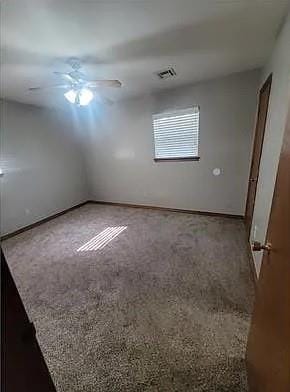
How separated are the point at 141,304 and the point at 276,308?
1280 millimetres

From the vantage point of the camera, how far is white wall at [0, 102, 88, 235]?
3.41 m

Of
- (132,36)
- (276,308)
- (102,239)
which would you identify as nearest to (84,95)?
(132,36)

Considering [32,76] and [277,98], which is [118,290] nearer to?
[277,98]

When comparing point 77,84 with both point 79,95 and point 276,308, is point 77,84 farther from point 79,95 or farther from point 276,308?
point 276,308

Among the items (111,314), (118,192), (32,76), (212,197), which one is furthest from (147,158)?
(111,314)

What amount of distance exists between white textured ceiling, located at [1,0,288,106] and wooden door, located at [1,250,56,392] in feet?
5.39

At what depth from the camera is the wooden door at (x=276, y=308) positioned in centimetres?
69

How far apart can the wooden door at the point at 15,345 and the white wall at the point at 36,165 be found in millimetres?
3382

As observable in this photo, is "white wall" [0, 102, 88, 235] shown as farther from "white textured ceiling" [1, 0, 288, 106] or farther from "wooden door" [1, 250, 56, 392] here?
"wooden door" [1, 250, 56, 392]

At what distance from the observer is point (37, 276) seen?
232 centimetres

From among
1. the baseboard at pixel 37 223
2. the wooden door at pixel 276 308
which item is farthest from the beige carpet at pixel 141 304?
the wooden door at pixel 276 308

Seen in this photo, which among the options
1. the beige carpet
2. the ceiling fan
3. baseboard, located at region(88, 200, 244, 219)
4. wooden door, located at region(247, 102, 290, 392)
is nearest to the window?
baseboard, located at region(88, 200, 244, 219)

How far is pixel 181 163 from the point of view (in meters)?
3.70

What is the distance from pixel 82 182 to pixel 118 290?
3.37m
